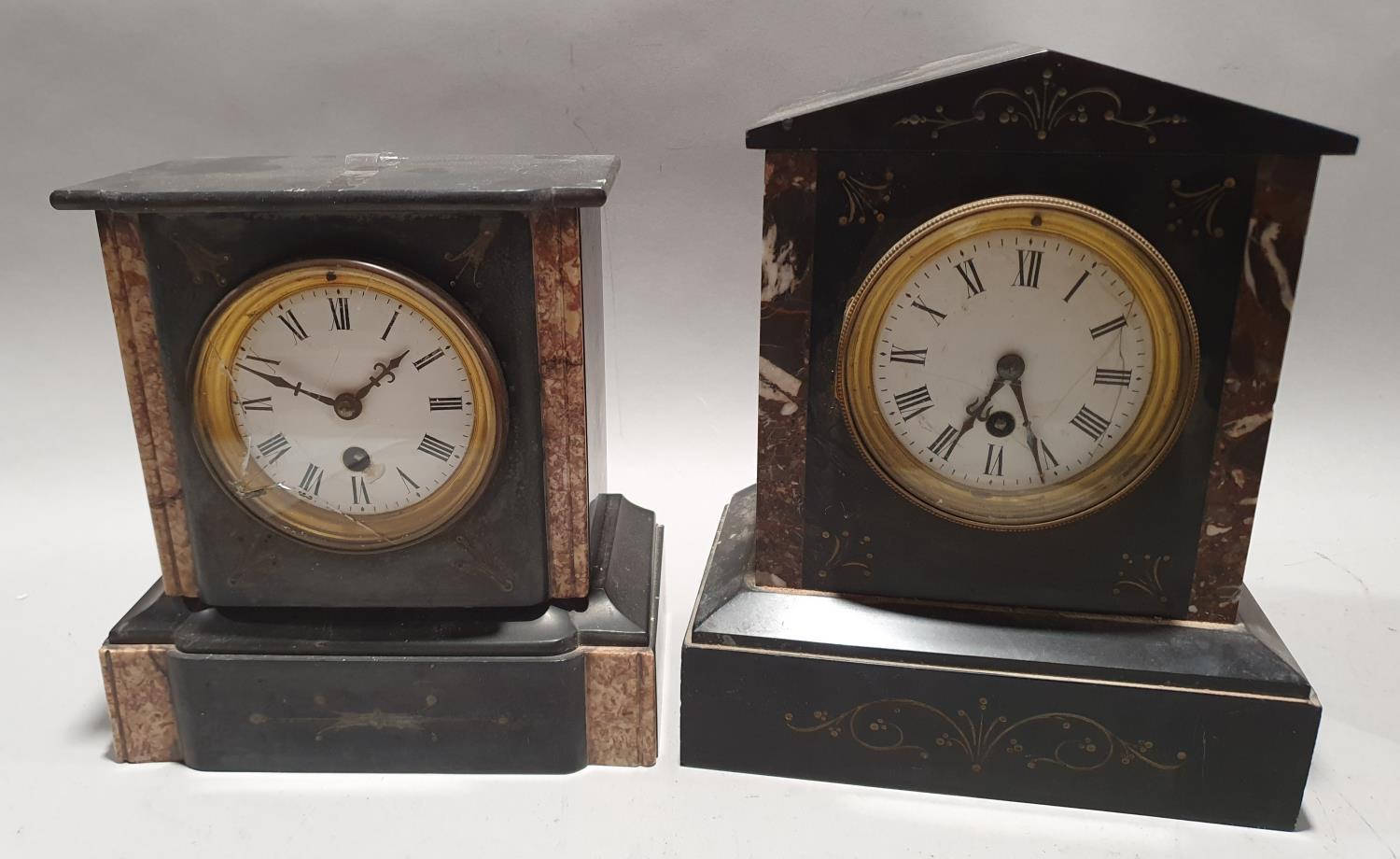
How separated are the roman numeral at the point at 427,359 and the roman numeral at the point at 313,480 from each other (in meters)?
0.23

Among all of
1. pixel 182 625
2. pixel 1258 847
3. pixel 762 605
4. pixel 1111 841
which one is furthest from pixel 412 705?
pixel 1258 847

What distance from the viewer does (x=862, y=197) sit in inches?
61.5

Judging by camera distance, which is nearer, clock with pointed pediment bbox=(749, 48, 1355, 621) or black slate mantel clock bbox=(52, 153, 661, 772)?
clock with pointed pediment bbox=(749, 48, 1355, 621)

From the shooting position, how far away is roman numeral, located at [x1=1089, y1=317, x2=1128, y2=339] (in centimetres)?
156

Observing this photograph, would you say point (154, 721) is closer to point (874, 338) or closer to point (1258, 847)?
point (874, 338)

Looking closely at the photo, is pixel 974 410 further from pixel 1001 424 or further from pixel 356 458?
pixel 356 458

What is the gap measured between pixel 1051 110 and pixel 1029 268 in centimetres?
21

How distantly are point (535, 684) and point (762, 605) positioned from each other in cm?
37

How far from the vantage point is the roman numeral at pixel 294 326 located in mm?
1620

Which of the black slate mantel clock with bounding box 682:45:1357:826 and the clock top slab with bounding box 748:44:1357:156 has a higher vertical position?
the clock top slab with bounding box 748:44:1357:156

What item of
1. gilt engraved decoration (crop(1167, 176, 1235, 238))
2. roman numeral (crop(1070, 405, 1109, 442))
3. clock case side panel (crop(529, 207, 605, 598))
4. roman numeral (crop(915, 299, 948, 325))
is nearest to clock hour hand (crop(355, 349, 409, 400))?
clock case side panel (crop(529, 207, 605, 598))

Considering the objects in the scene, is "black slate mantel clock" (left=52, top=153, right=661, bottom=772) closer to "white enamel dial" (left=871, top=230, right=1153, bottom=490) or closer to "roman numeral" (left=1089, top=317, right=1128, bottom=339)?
"white enamel dial" (left=871, top=230, right=1153, bottom=490)

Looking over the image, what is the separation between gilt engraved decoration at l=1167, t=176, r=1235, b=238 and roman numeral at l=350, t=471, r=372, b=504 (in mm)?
1216

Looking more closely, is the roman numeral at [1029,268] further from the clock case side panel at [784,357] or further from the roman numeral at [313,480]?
the roman numeral at [313,480]
